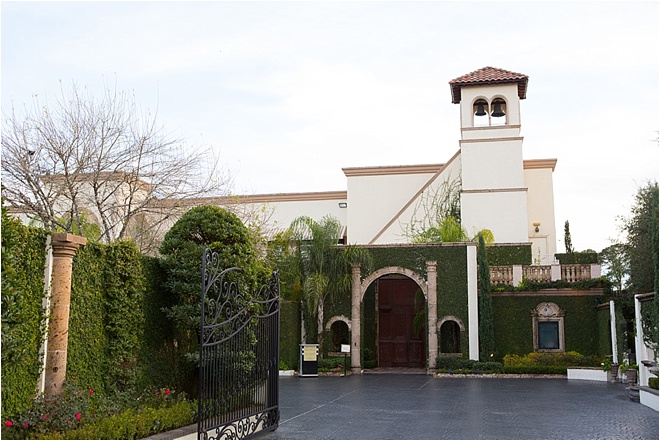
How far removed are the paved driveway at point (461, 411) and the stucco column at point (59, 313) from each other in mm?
3177

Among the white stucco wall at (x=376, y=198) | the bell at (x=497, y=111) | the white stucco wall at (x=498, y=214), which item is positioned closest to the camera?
the white stucco wall at (x=498, y=214)

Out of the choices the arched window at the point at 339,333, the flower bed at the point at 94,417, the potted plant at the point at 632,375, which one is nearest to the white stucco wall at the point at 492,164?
the arched window at the point at 339,333

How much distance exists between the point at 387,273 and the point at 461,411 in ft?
42.3

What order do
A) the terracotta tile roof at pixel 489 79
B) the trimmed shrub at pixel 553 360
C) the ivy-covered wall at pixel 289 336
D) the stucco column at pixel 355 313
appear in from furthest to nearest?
the terracotta tile roof at pixel 489 79 < the stucco column at pixel 355 313 < the ivy-covered wall at pixel 289 336 < the trimmed shrub at pixel 553 360

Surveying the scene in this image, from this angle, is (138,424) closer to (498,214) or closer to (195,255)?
(195,255)

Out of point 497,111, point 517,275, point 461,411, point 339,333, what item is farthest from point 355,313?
point 461,411

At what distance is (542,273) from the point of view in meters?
25.2

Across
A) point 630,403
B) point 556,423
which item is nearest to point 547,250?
point 630,403

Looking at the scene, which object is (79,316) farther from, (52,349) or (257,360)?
(257,360)

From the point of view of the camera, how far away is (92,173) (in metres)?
17.5

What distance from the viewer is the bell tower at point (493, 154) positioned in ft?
95.3

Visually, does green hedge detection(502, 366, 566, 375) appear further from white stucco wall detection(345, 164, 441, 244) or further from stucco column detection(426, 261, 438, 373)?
white stucco wall detection(345, 164, 441, 244)

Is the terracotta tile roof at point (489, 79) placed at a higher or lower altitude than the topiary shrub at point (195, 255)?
higher

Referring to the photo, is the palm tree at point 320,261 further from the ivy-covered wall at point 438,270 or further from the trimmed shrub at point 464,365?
the trimmed shrub at point 464,365
